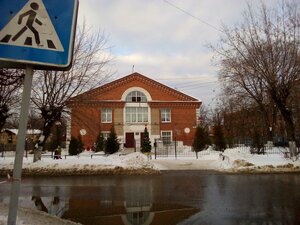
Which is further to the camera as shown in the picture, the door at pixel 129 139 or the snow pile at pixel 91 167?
the door at pixel 129 139

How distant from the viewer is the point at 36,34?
108 inches

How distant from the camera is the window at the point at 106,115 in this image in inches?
2121

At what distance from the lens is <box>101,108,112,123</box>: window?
177ft

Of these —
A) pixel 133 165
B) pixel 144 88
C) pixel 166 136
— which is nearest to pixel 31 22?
pixel 133 165

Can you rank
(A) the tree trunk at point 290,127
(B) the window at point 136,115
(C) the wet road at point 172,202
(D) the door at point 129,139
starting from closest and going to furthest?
(C) the wet road at point 172,202 → (A) the tree trunk at point 290,127 → (D) the door at point 129,139 → (B) the window at point 136,115

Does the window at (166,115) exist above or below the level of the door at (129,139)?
above

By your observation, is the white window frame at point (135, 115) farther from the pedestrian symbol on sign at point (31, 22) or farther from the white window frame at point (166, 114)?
the pedestrian symbol on sign at point (31, 22)


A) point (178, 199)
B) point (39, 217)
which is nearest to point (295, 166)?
point (178, 199)

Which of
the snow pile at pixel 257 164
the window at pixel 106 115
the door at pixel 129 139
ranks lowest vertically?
the snow pile at pixel 257 164

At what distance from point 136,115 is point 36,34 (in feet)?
171

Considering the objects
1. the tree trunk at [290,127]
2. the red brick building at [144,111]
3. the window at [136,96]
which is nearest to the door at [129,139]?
the red brick building at [144,111]

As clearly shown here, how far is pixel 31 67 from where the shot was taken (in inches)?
108

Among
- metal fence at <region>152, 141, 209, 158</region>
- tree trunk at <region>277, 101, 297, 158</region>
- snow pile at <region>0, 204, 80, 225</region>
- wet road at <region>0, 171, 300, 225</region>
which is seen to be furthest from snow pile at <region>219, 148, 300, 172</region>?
snow pile at <region>0, 204, 80, 225</region>

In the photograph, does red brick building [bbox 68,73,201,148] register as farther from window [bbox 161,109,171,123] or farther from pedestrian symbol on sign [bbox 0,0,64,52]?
pedestrian symbol on sign [bbox 0,0,64,52]
